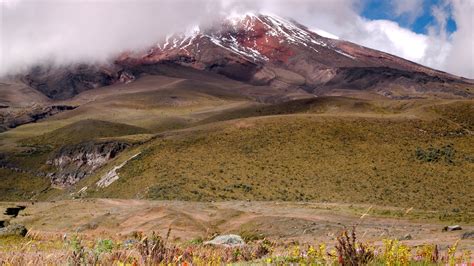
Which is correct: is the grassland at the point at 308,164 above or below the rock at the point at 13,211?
above

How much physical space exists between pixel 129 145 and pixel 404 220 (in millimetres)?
64934

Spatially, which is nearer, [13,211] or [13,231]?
[13,231]

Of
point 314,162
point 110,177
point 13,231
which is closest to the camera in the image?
point 13,231

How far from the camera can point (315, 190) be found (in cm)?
6241

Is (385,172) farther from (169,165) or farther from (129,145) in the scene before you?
(129,145)

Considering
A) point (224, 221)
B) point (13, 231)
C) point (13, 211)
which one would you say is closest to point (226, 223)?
point (224, 221)

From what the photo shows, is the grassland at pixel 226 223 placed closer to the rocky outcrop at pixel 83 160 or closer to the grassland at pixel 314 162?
the grassland at pixel 314 162

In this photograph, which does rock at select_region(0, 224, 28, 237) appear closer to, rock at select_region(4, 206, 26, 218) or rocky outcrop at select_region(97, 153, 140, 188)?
rock at select_region(4, 206, 26, 218)

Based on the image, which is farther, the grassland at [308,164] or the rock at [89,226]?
the grassland at [308,164]

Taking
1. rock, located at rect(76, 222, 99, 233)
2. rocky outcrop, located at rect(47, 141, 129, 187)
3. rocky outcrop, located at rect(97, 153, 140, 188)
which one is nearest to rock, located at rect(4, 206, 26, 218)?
rock, located at rect(76, 222, 99, 233)

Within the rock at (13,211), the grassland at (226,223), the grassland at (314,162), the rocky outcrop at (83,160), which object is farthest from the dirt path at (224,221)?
the rocky outcrop at (83,160)

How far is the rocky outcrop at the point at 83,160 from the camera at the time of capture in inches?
3686

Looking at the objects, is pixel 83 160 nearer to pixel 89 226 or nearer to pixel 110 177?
pixel 110 177

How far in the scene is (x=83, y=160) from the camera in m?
98.1
